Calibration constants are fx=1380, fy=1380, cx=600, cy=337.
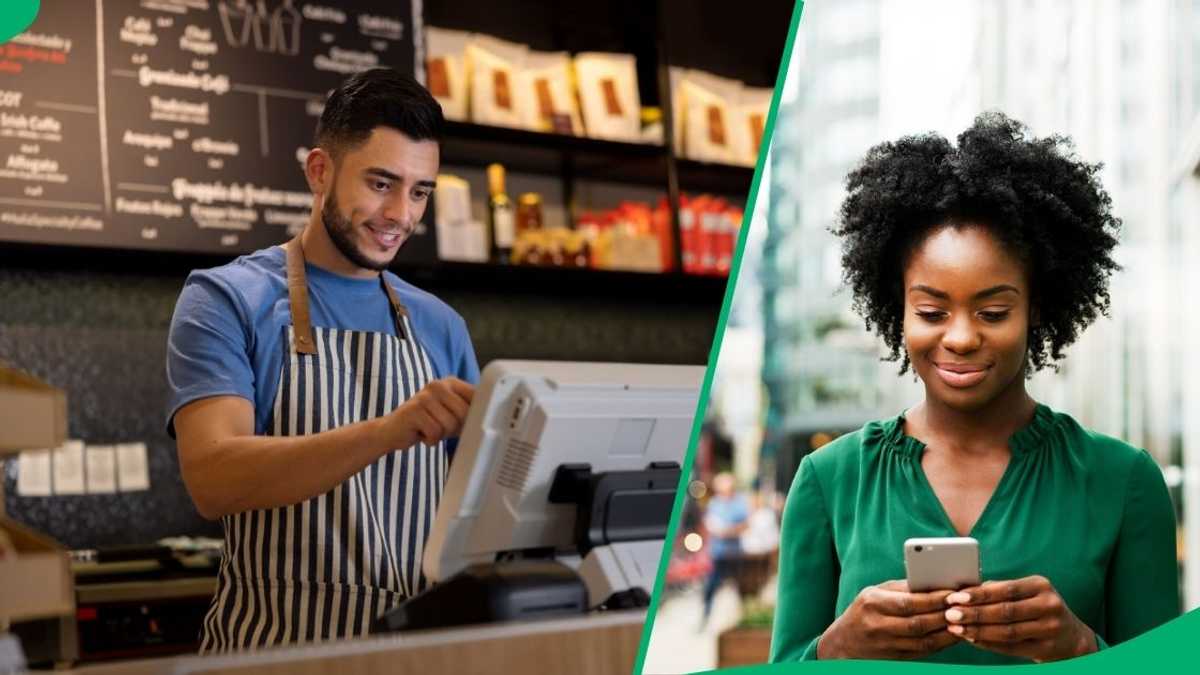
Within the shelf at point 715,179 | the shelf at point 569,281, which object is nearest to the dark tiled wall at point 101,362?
the shelf at point 569,281

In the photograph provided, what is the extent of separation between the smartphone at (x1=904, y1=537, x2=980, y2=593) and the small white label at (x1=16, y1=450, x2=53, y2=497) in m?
2.22

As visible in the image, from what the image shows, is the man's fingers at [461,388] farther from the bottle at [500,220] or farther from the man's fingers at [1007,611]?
the bottle at [500,220]

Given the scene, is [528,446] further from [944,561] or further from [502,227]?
[502,227]

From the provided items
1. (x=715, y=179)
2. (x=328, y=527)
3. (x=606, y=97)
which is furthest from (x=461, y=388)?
(x=715, y=179)

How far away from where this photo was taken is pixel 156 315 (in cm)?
337

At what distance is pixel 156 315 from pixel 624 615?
2008 millimetres

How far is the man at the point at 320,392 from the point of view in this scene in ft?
6.47

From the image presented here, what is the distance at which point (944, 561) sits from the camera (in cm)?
168

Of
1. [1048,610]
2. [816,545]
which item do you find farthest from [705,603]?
[1048,610]

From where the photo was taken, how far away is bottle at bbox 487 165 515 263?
3650 mm

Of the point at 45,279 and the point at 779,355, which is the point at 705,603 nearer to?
the point at 779,355

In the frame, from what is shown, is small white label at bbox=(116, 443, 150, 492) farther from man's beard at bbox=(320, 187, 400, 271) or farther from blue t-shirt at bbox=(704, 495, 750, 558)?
blue t-shirt at bbox=(704, 495, 750, 558)

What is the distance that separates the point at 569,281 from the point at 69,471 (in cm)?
138

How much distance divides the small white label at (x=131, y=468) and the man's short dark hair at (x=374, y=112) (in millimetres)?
1450
